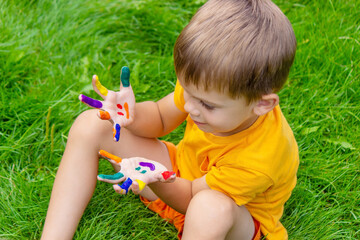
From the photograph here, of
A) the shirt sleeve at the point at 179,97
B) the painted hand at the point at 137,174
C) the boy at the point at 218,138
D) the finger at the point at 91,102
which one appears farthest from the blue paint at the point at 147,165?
the shirt sleeve at the point at 179,97

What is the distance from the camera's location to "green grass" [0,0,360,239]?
1.96 m

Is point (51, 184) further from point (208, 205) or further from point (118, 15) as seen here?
point (118, 15)

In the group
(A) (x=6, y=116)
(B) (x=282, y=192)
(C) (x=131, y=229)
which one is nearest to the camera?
(B) (x=282, y=192)

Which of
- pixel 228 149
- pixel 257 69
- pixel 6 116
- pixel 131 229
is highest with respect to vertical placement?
pixel 257 69

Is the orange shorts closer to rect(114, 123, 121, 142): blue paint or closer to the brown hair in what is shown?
rect(114, 123, 121, 142): blue paint

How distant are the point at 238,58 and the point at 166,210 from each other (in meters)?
0.83

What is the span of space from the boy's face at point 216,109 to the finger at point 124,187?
0.29 m

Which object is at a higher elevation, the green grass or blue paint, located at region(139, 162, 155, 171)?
blue paint, located at region(139, 162, 155, 171)

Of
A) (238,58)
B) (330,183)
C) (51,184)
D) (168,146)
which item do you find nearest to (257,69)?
(238,58)

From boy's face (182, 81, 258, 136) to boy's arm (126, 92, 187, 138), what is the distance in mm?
379

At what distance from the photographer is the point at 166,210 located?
1.97 metres

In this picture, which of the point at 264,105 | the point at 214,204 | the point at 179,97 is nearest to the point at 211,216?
the point at 214,204

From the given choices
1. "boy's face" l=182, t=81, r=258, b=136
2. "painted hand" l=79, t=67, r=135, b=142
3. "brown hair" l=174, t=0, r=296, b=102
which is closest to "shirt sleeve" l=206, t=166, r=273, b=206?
"boy's face" l=182, t=81, r=258, b=136

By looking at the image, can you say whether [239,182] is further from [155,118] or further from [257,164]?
[155,118]
